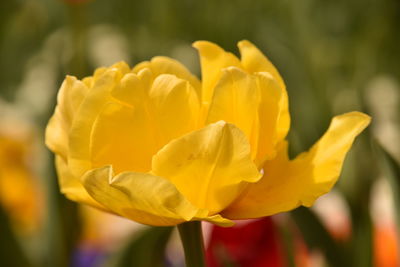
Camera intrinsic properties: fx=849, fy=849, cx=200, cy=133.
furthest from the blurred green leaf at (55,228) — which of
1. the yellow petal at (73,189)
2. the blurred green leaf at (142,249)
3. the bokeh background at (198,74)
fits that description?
the yellow petal at (73,189)

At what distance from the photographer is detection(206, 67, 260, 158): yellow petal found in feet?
1.64

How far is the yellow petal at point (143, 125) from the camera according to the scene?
50cm

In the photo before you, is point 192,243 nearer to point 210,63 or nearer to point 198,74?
point 210,63

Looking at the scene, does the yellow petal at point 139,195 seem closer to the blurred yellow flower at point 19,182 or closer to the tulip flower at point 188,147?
the tulip flower at point 188,147

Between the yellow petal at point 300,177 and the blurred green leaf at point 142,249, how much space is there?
0.25 m

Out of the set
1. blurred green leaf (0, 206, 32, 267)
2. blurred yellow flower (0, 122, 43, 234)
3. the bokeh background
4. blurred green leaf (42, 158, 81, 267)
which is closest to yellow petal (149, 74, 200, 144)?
the bokeh background

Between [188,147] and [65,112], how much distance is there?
0.36ft

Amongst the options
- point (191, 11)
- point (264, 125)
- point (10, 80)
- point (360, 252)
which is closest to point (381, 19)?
point (191, 11)

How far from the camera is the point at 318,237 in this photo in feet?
2.77

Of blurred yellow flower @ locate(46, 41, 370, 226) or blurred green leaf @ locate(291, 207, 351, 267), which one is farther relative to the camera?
blurred green leaf @ locate(291, 207, 351, 267)

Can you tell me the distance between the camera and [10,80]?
260cm

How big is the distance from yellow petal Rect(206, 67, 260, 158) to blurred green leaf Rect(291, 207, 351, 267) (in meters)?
0.33

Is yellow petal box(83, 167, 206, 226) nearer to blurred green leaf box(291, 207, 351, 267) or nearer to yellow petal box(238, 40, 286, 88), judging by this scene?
yellow petal box(238, 40, 286, 88)

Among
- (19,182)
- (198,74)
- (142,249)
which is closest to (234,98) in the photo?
(142,249)
